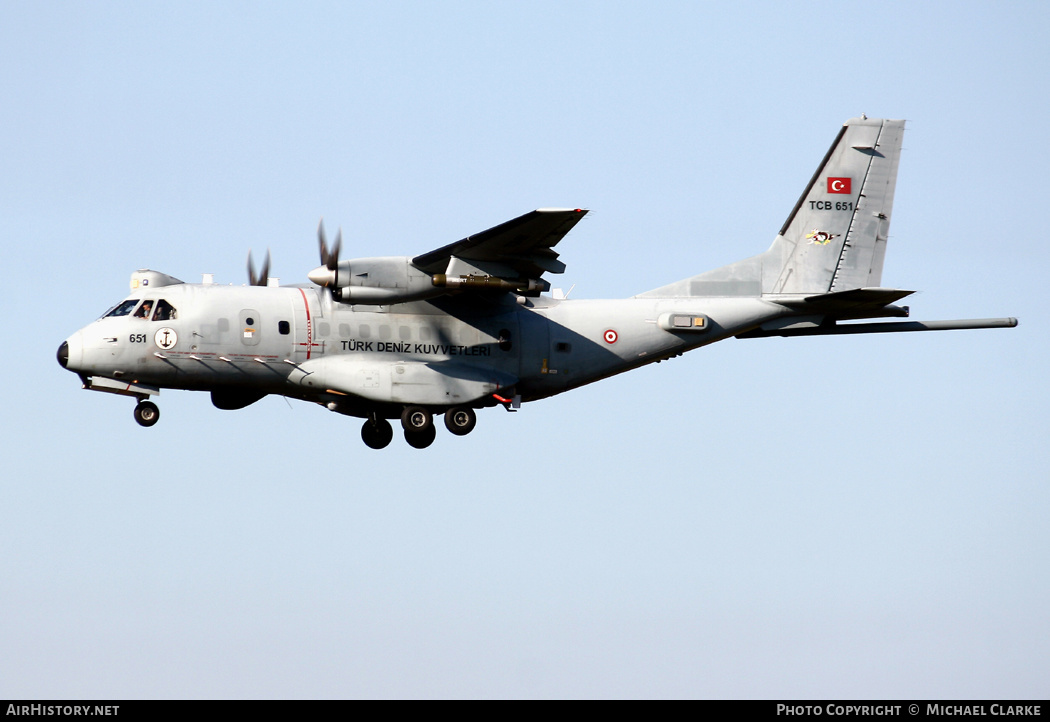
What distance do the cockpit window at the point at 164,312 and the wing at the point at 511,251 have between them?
187 inches

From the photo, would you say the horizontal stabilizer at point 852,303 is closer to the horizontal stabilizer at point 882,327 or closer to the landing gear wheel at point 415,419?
the horizontal stabilizer at point 882,327

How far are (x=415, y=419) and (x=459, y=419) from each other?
0.89 metres

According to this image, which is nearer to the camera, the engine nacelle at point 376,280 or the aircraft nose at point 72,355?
the engine nacelle at point 376,280

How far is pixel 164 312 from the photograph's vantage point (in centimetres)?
2627

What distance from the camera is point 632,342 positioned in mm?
28406

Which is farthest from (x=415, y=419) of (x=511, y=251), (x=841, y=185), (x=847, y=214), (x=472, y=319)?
(x=841, y=185)

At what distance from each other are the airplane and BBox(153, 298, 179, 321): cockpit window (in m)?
0.03

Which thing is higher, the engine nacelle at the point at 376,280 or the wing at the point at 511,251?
the wing at the point at 511,251

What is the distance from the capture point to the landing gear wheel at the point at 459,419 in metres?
27.4

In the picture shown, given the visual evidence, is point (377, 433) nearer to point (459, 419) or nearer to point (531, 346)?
point (459, 419)

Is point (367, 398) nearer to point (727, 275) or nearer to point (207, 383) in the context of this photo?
point (207, 383)

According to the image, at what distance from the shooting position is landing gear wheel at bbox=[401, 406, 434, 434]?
88.9ft

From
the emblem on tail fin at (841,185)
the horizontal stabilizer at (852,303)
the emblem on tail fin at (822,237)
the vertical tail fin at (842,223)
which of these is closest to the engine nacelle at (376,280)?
the vertical tail fin at (842,223)

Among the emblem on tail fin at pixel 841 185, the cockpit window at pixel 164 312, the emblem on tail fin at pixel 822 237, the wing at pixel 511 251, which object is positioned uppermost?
the emblem on tail fin at pixel 841 185
